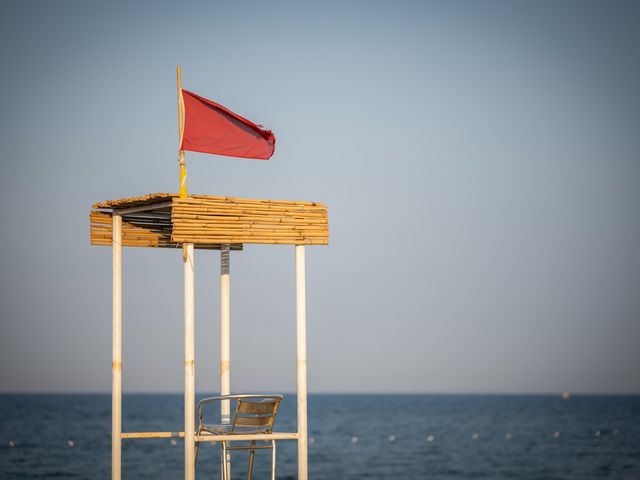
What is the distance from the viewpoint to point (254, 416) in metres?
12.7

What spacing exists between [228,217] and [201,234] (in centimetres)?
41

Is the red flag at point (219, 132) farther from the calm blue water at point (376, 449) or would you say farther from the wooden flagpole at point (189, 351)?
the calm blue water at point (376, 449)

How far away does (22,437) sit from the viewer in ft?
207

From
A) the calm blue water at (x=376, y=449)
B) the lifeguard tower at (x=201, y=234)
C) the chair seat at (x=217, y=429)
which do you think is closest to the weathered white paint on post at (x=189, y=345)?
the lifeguard tower at (x=201, y=234)

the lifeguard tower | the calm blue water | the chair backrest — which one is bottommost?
the calm blue water

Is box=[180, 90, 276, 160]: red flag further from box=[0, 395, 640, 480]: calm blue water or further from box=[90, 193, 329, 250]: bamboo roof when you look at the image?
box=[0, 395, 640, 480]: calm blue water

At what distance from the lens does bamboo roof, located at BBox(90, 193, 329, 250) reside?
12.2 metres

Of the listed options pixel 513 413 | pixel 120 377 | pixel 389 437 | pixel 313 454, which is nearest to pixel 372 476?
pixel 313 454

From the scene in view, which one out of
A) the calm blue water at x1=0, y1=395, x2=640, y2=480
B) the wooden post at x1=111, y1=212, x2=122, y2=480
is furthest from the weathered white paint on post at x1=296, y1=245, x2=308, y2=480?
the calm blue water at x1=0, y1=395, x2=640, y2=480

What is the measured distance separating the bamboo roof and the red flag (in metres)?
0.93

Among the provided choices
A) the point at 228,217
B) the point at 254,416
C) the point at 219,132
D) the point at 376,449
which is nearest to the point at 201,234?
the point at 228,217

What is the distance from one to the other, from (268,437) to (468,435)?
204ft

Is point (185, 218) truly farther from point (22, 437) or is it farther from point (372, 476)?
point (22, 437)

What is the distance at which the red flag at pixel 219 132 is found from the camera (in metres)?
13.2
